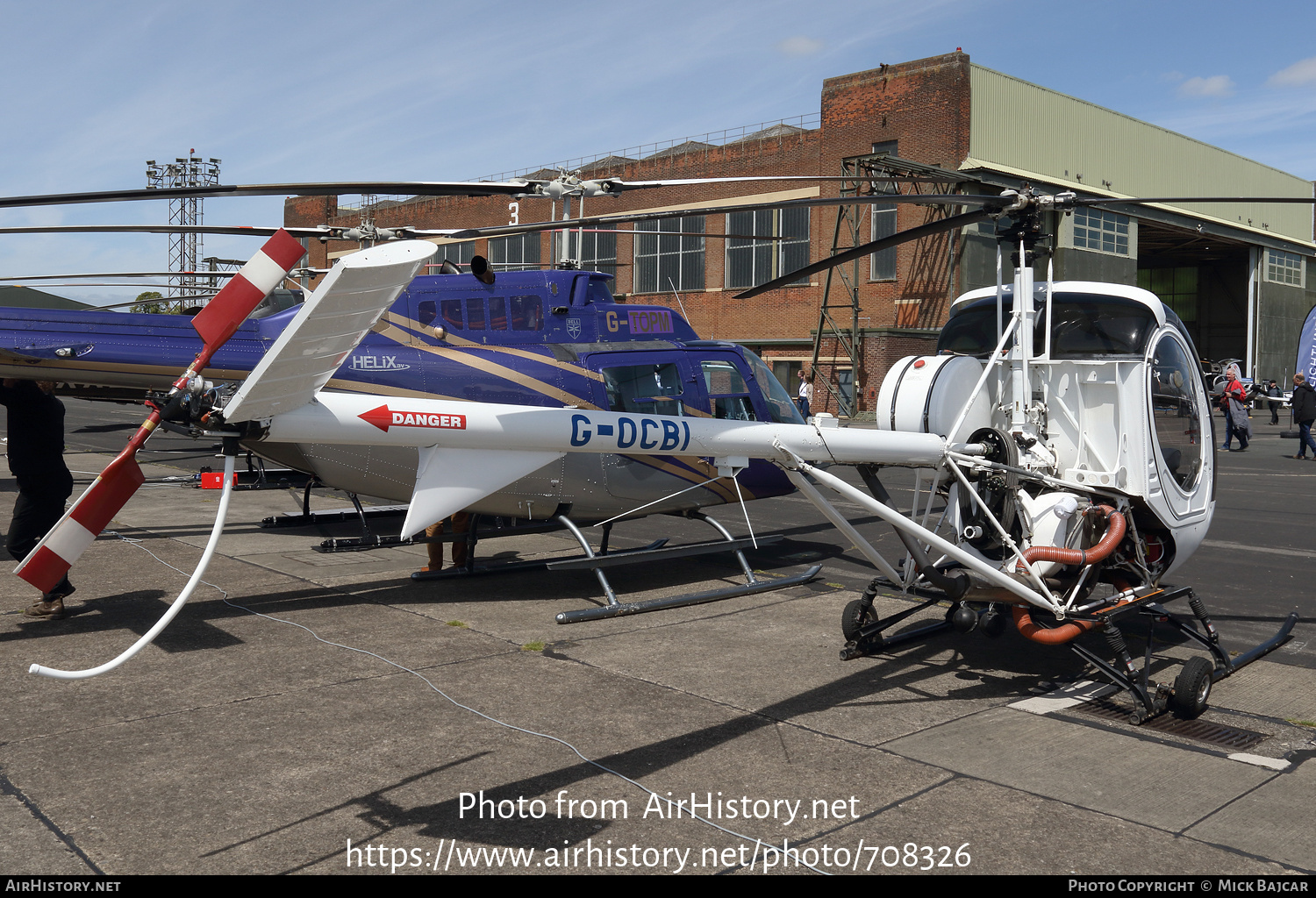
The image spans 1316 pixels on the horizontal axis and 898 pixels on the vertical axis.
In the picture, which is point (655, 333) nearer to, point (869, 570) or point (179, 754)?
point (869, 570)

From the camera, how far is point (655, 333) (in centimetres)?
1054

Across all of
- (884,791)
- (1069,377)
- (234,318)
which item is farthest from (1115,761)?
(234,318)

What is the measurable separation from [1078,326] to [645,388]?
13.7ft

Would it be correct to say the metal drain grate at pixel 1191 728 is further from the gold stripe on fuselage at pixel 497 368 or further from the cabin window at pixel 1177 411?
the gold stripe on fuselage at pixel 497 368

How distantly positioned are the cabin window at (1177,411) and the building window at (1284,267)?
2194 inches

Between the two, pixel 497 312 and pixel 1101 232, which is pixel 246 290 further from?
pixel 1101 232

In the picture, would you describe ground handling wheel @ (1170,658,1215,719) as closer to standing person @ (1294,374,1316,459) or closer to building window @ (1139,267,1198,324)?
standing person @ (1294,374,1316,459)

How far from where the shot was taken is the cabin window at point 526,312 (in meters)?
9.96

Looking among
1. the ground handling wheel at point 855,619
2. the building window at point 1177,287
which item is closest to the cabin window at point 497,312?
the ground handling wheel at point 855,619

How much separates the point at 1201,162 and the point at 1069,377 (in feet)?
165

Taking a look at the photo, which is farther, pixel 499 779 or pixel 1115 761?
pixel 1115 761

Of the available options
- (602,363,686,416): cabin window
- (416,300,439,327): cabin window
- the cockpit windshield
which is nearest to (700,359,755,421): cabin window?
(602,363,686,416): cabin window

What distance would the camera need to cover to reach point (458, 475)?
19.3 feet

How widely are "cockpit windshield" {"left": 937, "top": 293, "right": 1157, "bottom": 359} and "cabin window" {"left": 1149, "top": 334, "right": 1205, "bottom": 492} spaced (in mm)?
225
